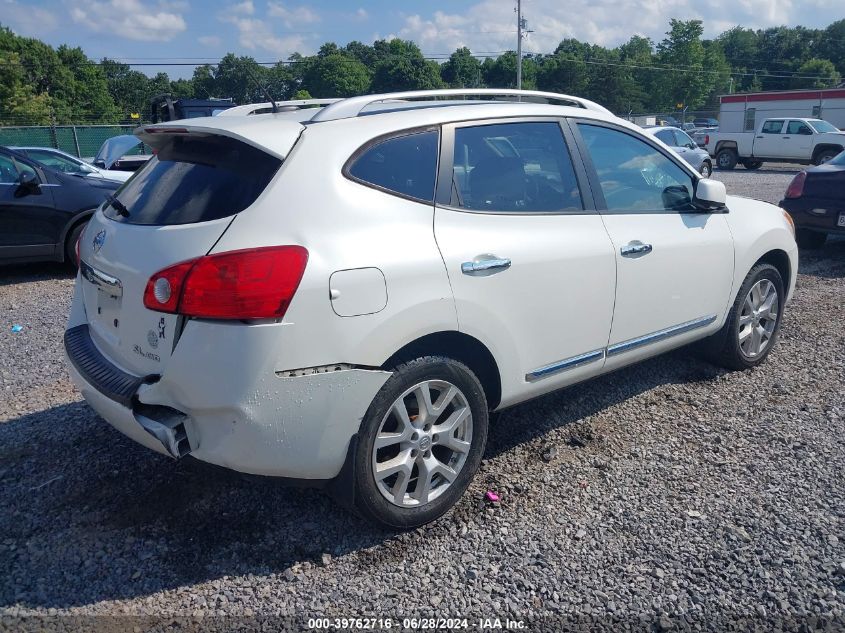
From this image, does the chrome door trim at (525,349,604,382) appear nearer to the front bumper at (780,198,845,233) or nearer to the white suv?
the white suv

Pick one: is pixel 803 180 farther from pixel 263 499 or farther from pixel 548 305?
pixel 263 499

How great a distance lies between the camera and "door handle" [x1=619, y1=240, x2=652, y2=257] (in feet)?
12.5

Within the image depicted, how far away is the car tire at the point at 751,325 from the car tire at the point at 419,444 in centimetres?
234

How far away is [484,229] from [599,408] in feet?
5.80

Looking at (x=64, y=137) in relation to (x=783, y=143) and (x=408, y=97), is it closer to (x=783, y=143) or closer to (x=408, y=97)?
(x=783, y=143)

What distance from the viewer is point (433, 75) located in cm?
8500

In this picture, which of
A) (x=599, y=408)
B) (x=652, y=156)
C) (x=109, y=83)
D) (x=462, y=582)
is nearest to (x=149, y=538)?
(x=462, y=582)

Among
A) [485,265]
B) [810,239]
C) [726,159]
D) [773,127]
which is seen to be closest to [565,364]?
[485,265]

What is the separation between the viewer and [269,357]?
101 inches

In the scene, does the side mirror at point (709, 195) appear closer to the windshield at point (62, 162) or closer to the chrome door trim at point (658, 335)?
the chrome door trim at point (658, 335)

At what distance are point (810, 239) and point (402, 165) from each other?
8.36 m

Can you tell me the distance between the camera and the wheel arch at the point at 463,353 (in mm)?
2971

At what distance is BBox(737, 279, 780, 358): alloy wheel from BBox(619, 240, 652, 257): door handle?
1309mm

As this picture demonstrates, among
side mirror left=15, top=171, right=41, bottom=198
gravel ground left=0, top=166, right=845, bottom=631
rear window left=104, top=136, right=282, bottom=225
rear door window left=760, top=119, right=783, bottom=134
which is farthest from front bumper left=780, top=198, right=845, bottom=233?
rear door window left=760, top=119, right=783, bottom=134
